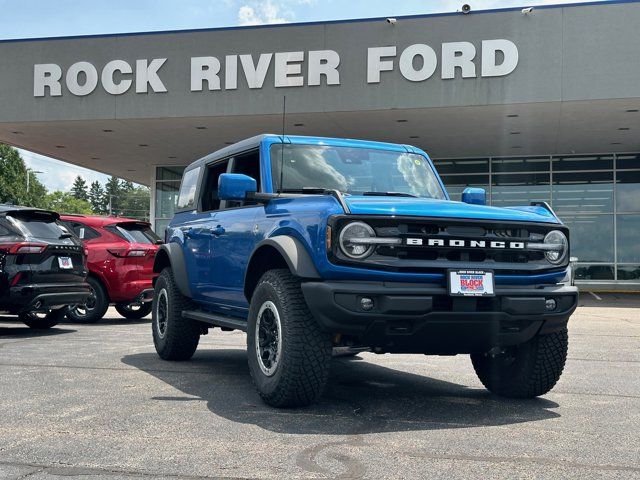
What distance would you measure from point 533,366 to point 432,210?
150 cm

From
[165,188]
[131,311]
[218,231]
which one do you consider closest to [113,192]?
[165,188]

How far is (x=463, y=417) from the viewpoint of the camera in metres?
5.26

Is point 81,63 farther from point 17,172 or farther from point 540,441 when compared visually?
point 17,172

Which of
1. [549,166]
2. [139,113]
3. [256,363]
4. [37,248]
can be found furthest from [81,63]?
[256,363]

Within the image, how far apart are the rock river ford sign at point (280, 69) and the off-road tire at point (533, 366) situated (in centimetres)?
1372

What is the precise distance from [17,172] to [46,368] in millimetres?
78054

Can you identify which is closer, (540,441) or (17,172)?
(540,441)

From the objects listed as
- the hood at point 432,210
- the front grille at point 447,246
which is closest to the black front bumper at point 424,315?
the front grille at point 447,246

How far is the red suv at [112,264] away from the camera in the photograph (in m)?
12.6

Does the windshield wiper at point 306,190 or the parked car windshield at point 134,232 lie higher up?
the windshield wiper at point 306,190

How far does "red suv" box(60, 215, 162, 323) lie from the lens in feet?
41.3

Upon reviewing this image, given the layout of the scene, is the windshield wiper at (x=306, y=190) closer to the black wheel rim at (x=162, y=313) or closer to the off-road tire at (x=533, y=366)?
the off-road tire at (x=533, y=366)

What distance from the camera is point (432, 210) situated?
520 cm

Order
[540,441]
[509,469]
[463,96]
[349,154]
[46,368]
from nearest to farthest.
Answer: [509,469] → [540,441] → [349,154] → [46,368] → [463,96]
